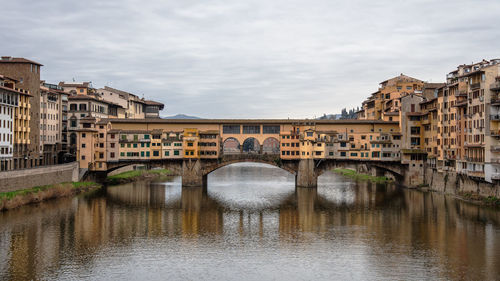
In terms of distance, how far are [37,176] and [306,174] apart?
3315 centimetres

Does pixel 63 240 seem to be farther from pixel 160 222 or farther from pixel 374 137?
pixel 374 137

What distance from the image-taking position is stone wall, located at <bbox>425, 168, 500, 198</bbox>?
51.5 m

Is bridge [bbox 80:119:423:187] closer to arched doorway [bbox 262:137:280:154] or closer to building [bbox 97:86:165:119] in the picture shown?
arched doorway [bbox 262:137:280:154]

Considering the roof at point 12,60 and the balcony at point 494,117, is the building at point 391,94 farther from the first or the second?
the roof at point 12,60

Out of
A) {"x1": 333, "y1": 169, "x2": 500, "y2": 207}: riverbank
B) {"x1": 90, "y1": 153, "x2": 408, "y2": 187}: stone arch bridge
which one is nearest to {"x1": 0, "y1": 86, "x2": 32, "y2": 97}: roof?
{"x1": 90, "y1": 153, "x2": 408, "y2": 187}: stone arch bridge

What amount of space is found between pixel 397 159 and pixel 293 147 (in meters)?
13.7

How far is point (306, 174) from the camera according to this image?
6956 cm

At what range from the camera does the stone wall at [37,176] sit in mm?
48500

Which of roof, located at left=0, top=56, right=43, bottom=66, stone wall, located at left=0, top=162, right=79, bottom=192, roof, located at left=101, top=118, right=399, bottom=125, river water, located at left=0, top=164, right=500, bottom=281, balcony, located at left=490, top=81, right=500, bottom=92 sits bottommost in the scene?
river water, located at left=0, top=164, right=500, bottom=281

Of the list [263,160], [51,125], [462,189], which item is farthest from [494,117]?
[51,125]

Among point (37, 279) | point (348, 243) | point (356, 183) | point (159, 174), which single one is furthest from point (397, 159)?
point (37, 279)

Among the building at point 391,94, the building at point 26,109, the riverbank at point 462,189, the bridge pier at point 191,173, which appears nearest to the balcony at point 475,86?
the riverbank at point 462,189

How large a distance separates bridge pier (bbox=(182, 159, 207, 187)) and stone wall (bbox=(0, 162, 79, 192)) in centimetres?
1367

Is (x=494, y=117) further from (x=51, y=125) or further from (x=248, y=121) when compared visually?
(x=51, y=125)
